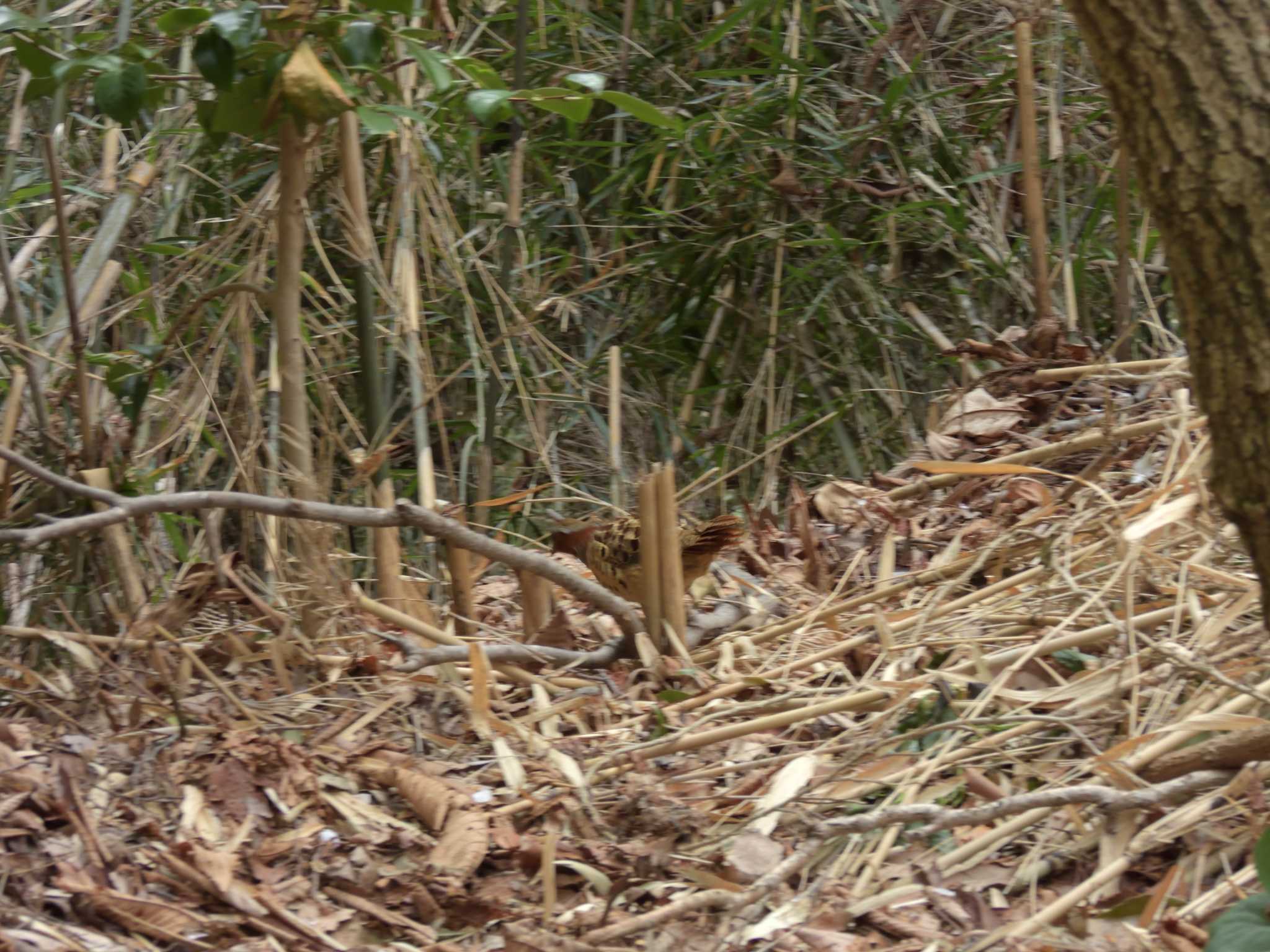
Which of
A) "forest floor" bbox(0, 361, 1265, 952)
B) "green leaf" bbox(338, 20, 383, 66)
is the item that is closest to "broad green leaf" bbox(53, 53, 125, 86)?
"green leaf" bbox(338, 20, 383, 66)

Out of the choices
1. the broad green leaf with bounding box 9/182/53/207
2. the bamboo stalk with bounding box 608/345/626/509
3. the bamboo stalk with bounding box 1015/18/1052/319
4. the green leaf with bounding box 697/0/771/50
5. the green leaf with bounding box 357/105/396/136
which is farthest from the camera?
the green leaf with bounding box 697/0/771/50

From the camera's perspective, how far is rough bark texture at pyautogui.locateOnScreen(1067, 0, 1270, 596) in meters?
0.90

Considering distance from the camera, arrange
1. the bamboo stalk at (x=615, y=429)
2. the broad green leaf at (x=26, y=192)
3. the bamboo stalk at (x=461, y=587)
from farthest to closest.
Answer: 1. the bamboo stalk at (x=615, y=429)
2. the broad green leaf at (x=26, y=192)
3. the bamboo stalk at (x=461, y=587)

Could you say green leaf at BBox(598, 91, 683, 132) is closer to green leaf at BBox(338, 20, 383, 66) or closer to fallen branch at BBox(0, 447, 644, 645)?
green leaf at BBox(338, 20, 383, 66)

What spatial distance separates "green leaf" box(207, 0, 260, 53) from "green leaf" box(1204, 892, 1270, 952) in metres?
1.24

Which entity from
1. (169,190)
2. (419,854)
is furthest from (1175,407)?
(169,190)

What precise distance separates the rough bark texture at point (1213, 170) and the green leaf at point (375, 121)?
75 cm

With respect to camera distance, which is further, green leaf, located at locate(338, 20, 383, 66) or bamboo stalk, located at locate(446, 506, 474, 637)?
bamboo stalk, located at locate(446, 506, 474, 637)

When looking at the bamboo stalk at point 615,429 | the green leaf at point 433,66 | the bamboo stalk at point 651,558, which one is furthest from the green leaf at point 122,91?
the bamboo stalk at point 615,429

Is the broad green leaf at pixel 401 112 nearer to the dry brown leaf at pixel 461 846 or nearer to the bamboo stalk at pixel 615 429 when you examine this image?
the dry brown leaf at pixel 461 846

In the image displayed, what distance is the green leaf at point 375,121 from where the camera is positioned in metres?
1.42

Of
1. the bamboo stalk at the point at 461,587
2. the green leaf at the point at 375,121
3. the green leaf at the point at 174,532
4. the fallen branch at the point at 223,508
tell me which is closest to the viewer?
the fallen branch at the point at 223,508

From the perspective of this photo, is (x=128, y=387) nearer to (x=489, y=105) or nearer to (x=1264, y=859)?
(x=489, y=105)

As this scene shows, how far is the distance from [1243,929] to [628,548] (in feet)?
3.37
